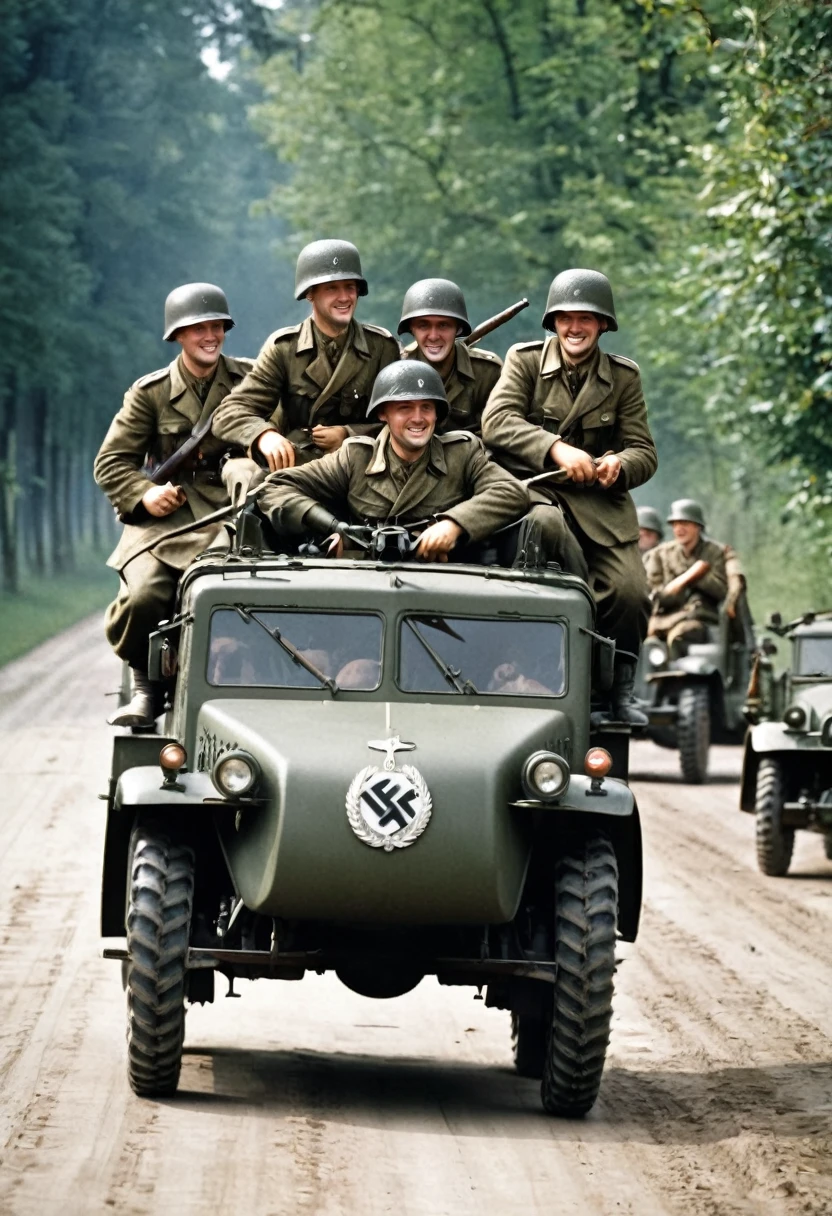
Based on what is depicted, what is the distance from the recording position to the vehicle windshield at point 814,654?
17.6m

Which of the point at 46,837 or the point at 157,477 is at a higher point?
the point at 157,477

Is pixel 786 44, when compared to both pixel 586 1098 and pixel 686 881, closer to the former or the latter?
pixel 686 881

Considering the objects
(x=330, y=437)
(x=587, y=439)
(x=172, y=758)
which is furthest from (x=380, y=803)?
(x=587, y=439)

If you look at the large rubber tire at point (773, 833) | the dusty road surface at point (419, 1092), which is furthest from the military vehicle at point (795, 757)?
the dusty road surface at point (419, 1092)

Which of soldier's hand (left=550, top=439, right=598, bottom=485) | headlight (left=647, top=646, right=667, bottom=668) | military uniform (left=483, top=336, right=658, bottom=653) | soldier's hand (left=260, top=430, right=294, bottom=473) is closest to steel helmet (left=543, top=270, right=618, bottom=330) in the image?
military uniform (left=483, top=336, right=658, bottom=653)

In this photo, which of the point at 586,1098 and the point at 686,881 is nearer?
the point at 586,1098

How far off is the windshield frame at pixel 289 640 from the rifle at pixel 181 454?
1.99 m

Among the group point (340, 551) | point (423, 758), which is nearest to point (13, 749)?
point (340, 551)

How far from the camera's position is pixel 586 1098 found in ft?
30.1

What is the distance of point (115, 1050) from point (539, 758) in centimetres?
242

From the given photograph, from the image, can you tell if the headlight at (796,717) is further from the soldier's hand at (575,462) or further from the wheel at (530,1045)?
the wheel at (530,1045)

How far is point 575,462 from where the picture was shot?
1072 centimetres

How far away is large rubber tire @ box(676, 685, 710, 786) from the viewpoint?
21.9 meters

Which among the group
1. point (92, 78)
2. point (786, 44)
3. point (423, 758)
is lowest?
point (423, 758)
